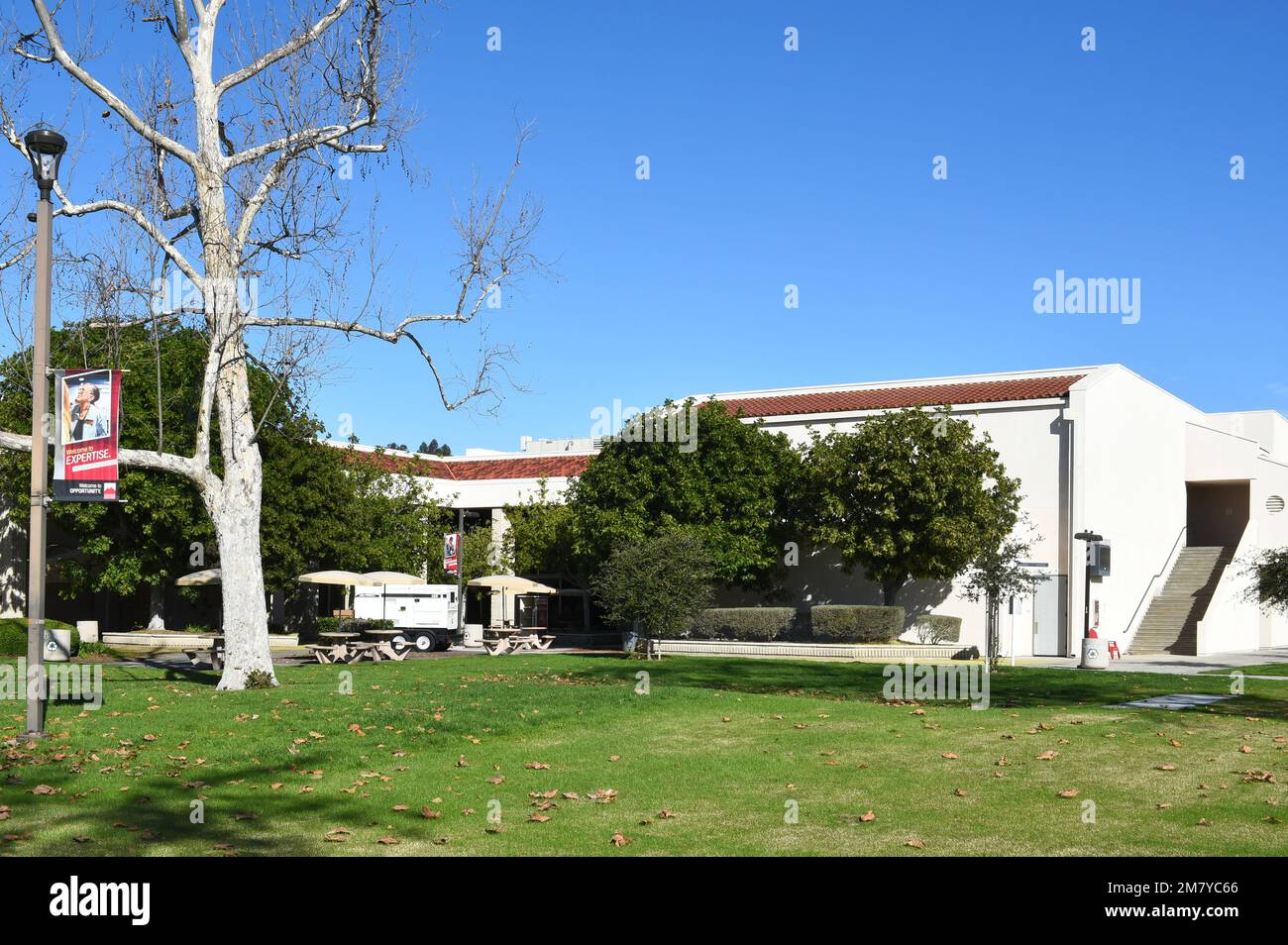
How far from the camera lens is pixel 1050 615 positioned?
3812 centimetres

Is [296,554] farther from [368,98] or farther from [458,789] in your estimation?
[458,789]

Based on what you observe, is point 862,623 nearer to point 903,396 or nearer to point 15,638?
point 903,396

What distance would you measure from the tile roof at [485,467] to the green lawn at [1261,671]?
81.6 feet

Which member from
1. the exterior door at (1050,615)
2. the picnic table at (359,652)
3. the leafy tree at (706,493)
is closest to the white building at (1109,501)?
the exterior door at (1050,615)

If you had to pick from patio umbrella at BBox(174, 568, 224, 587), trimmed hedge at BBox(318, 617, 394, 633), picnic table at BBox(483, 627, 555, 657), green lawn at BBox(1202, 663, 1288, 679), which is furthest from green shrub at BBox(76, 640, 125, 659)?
green lawn at BBox(1202, 663, 1288, 679)

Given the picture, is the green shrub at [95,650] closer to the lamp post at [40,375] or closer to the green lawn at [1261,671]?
the lamp post at [40,375]

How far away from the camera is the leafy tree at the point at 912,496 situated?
118 feet

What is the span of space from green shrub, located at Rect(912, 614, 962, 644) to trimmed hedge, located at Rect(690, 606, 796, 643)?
4.04 meters

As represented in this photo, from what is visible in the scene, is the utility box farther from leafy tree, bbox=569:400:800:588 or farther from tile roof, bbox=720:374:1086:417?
leafy tree, bbox=569:400:800:588

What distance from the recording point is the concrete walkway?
31.8 metres

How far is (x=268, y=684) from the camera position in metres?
19.8
